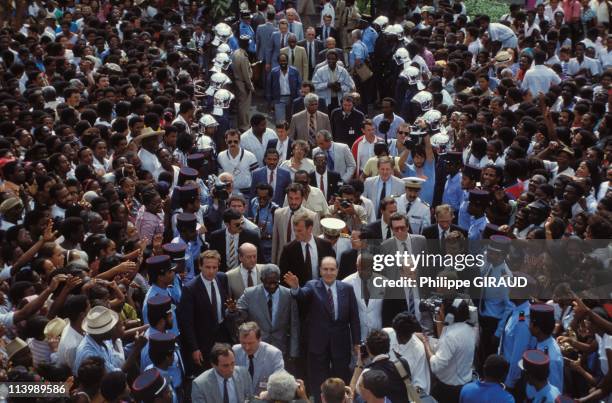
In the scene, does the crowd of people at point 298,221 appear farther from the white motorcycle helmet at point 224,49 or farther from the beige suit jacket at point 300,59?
the white motorcycle helmet at point 224,49

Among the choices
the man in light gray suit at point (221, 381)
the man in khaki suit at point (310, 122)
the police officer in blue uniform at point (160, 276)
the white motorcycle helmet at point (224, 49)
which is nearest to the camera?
the man in light gray suit at point (221, 381)

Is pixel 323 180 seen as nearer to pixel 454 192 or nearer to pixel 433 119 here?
pixel 454 192

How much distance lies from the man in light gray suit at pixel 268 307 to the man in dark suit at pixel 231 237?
120 centimetres

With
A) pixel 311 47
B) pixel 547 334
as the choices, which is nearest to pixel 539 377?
pixel 547 334

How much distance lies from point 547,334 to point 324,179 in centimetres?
432

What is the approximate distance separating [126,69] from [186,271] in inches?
237

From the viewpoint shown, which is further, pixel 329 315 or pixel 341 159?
pixel 341 159

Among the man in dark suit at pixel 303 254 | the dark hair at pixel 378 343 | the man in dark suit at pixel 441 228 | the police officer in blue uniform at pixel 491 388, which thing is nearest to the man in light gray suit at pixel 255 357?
the dark hair at pixel 378 343

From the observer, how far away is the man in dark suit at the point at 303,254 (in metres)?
9.38

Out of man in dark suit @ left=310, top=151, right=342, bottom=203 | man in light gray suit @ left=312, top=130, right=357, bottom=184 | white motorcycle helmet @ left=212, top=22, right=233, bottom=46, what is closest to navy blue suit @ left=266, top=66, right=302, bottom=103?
white motorcycle helmet @ left=212, top=22, right=233, bottom=46

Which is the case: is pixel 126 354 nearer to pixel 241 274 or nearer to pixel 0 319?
pixel 0 319

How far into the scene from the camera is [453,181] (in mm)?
11117

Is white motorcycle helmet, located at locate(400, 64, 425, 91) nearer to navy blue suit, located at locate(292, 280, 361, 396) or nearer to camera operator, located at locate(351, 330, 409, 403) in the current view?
navy blue suit, located at locate(292, 280, 361, 396)

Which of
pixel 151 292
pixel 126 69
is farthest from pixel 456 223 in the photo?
pixel 126 69
